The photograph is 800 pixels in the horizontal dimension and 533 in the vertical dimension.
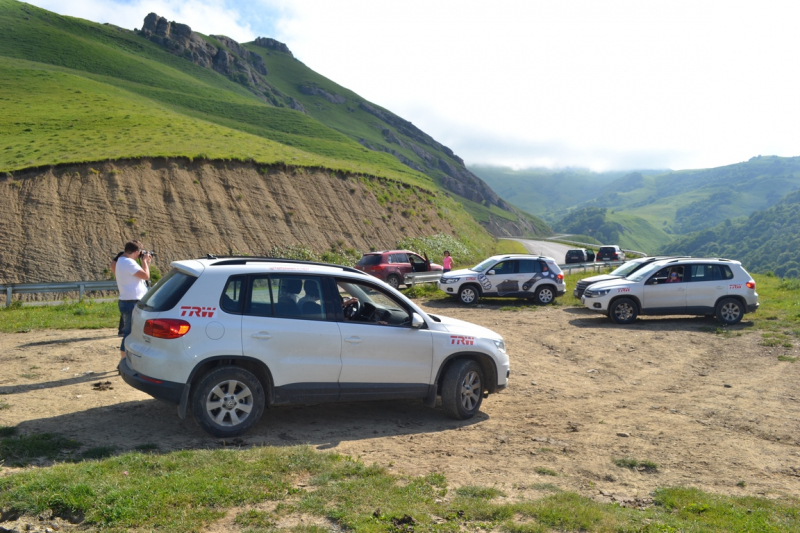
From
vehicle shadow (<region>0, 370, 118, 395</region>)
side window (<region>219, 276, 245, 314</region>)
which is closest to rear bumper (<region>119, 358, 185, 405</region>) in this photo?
side window (<region>219, 276, 245, 314</region>)

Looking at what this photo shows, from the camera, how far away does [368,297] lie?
7.25 meters

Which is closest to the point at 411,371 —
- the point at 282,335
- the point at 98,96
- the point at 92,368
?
the point at 282,335

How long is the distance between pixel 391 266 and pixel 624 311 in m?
10.4

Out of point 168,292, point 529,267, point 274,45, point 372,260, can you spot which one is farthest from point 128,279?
point 274,45

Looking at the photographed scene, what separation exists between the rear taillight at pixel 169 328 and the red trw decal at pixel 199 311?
12cm

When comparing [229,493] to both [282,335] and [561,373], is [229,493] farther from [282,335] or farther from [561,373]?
[561,373]

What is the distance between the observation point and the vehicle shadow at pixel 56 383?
765 centimetres

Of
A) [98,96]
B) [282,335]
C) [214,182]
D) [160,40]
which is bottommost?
[282,335]

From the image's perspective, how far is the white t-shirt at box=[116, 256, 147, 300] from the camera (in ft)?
28.2

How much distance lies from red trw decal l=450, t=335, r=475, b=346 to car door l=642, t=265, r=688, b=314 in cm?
1050

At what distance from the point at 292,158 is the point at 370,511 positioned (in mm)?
43435

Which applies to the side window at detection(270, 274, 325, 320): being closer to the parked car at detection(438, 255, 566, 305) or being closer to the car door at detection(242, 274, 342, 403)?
the car door at detection(242, 274, 342, 403)

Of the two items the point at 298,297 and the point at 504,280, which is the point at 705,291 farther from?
the point at 298,297

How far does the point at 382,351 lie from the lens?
6.83 metres
